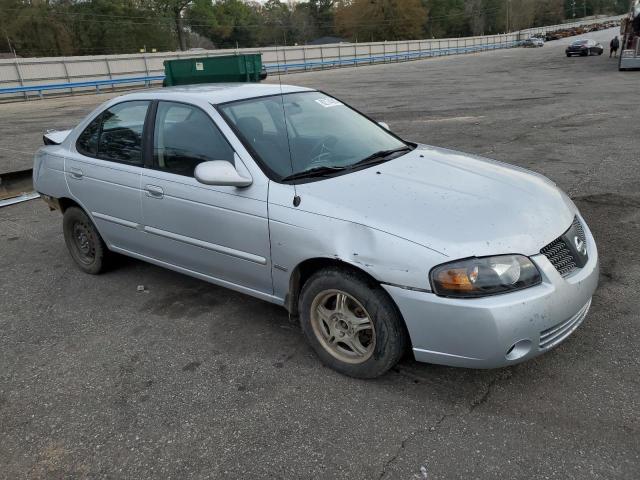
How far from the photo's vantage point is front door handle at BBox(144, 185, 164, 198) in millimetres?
3822

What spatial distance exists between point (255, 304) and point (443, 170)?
5.60 ft

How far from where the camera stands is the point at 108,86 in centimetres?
3325

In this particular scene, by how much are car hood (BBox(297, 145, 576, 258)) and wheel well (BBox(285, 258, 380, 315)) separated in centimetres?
26

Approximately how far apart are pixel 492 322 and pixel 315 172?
4.66 feet

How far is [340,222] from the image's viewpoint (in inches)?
114

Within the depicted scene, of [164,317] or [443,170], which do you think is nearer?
[443,170]

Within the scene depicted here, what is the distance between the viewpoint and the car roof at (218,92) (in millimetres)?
3812

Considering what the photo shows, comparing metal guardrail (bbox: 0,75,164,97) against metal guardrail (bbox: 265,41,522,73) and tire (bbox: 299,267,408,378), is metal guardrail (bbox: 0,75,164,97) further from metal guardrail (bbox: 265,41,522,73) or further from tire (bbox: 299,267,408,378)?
tire (bbox: 299,267,408,378)

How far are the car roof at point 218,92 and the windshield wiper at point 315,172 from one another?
0.88 meters

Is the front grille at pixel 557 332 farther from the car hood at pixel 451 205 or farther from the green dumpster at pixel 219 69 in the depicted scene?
the green dumpster at pixel 219 69

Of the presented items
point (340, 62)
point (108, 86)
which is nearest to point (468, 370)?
point (108, 86)

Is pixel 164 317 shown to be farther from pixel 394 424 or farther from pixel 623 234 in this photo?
pixel 623 234

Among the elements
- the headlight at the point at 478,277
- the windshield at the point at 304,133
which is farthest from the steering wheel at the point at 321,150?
the headlight at the point at 478,277

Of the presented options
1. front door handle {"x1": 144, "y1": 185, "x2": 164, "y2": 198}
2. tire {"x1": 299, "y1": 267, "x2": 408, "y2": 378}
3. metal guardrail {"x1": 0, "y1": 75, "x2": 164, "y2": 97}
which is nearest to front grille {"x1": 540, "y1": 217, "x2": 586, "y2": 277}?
tire {"x1": 299, "y1": 267, "x2": 408, "y2": 378}
